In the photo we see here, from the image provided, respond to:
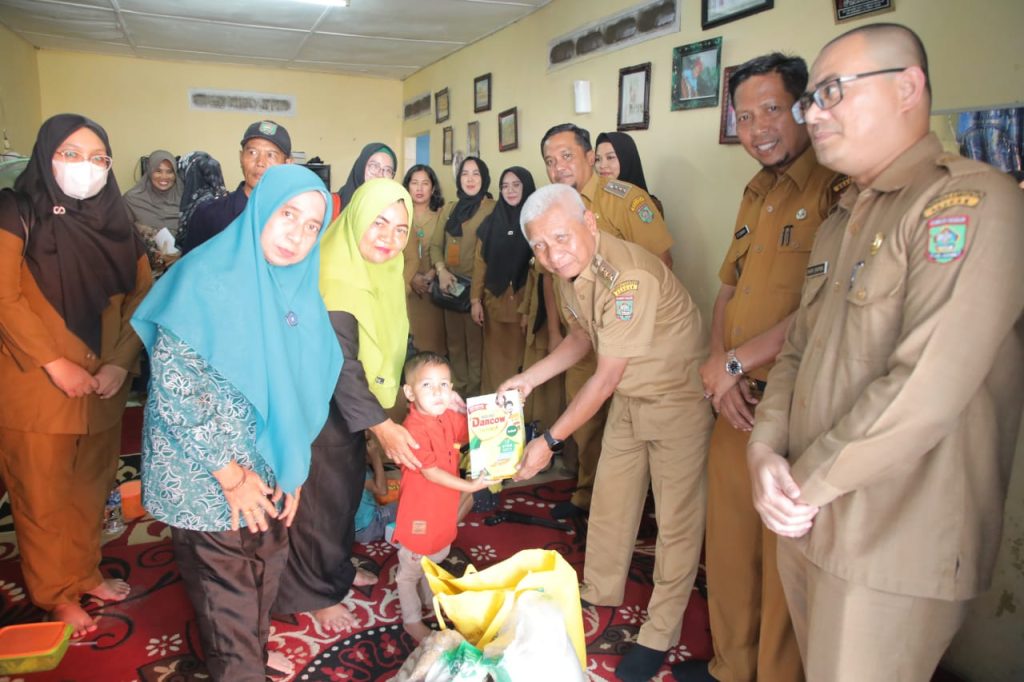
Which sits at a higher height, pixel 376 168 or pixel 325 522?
pixel 376 168

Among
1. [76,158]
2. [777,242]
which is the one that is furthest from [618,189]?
[76,158]

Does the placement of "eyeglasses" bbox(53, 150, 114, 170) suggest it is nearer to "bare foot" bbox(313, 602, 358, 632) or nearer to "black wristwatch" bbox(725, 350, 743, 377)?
"bare foot" bbox(313, 602, 358, 632)

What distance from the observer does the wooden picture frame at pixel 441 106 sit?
5.90 meters

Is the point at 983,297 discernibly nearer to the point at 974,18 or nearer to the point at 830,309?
the point at 830,309

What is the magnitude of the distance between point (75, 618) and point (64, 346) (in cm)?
89

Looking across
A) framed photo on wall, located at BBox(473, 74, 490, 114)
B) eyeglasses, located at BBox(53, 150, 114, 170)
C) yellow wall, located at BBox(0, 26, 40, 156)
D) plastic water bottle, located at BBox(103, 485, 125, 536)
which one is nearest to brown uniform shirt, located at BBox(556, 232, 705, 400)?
eyeglasses, located at BBox(53, 150, 114, 170)

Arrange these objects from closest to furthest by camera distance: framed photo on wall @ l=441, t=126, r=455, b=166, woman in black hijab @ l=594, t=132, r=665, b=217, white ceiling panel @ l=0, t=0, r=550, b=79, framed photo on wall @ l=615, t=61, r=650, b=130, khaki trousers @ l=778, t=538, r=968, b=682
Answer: khaki trousers @ l=778, t=538, r=968, b=682 < woman in black hijab @ l=594, t=132, r=665, b=217 < framed photo on wall @ l=615, t=61, r=650, b=130 < white ceiling panel @ l=0, t=0, r=550, b=79 < framed photo on wall @ l=441, t=126, r=455, b=166

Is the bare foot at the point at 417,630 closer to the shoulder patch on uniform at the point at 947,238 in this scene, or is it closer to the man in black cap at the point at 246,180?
the man in black cap at the point at 246,180

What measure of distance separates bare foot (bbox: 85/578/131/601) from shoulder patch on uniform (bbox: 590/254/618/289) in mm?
2007

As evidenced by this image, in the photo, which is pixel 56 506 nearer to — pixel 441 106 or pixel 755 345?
pixel 755 345

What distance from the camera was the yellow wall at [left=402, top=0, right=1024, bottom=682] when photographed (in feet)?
5.95

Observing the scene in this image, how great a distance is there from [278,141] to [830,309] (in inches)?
94.0

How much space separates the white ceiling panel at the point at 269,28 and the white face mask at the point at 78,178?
9.39 ft

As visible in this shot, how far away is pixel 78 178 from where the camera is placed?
76.6 inches
